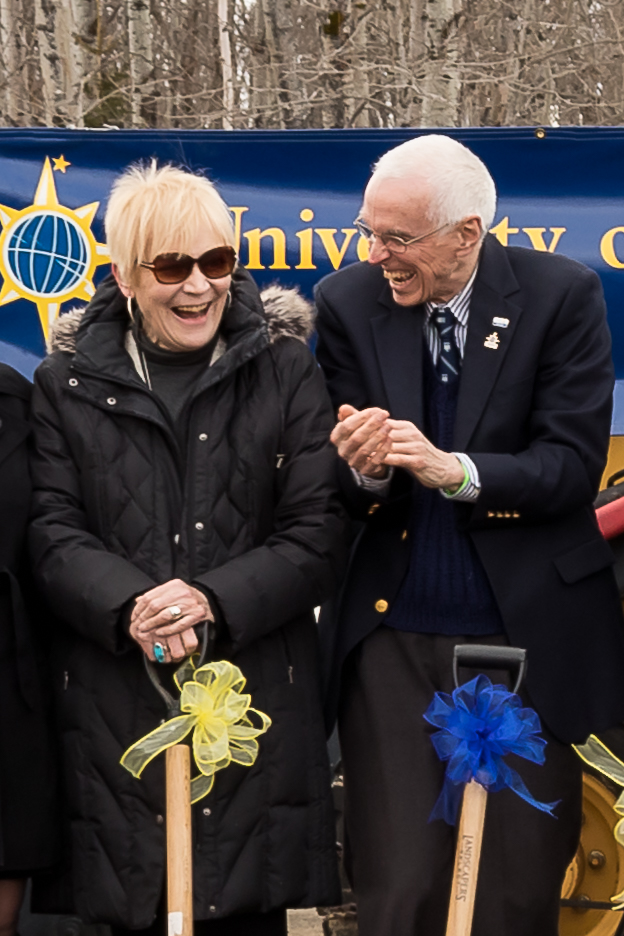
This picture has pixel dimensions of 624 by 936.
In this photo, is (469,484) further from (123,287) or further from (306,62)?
(306,62)

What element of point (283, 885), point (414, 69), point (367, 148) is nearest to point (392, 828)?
point (283, 885)

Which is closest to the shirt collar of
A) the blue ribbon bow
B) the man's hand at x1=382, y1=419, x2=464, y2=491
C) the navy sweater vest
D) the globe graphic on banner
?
the navy sweater vest

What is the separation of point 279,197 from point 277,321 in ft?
6.33

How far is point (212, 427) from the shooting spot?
111 inches

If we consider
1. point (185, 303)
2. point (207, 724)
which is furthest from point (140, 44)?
point (207, 724)

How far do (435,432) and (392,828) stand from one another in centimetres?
83

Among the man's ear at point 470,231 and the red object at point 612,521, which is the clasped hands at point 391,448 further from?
the red object at point 612,521

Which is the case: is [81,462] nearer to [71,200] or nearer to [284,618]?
[284,618]

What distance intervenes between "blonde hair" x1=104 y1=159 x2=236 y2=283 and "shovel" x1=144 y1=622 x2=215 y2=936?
1009 mm

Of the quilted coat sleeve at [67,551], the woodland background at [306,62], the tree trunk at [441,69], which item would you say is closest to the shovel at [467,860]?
the quilted coat sleeve at [67,551]

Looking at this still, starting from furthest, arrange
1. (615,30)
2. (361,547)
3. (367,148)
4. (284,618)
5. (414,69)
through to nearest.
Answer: (615,30) → (414,69) → (367,148) → (361,547) → (284,618)

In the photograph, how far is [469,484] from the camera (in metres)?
2.67

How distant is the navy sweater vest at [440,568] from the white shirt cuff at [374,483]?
11cm

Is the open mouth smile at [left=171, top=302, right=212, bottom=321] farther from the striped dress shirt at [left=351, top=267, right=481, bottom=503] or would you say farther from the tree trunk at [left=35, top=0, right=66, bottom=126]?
the tree trunk at [left=35, top=0, right=66, bottom=126]
